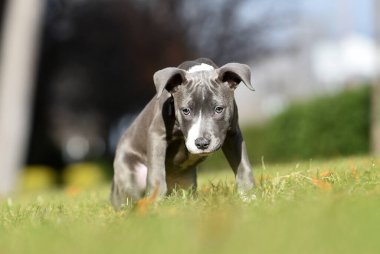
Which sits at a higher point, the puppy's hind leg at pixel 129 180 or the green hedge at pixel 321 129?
the green hedge at pixel 321 129

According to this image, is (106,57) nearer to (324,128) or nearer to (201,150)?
(324,128)

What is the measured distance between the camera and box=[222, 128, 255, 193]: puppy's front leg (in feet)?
21.8

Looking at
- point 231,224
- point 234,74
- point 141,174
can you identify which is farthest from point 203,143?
point 231,224

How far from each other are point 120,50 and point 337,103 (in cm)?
1168

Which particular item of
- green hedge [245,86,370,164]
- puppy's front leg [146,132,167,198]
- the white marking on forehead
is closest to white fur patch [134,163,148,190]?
puppy's front leg [146,132,167,198]

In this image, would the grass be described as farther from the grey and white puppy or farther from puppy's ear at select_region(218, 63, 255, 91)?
puppy's ear at select_region(218, 63, 255, 91)

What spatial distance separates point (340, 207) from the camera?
15.4ft

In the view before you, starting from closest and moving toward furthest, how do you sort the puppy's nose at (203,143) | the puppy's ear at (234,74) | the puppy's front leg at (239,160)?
the puppy's nose at (203,143) < the puppy's ear at (234,74) < the puppy's front leg at (239,160)

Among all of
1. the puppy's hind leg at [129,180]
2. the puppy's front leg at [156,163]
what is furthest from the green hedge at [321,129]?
the puppy's front leg at [156,163]

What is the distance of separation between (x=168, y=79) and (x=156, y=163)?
0.75m

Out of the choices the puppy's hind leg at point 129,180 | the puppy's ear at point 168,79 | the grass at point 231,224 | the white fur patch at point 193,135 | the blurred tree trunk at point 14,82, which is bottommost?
the grass at point 231,224

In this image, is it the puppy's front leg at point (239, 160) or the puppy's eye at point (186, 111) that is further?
the puppy's front leg at point (239, 160)

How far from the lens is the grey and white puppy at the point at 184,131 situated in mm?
6367

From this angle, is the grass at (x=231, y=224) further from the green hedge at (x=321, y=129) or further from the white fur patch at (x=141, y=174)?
the green hedge at (x=321, y=129)
